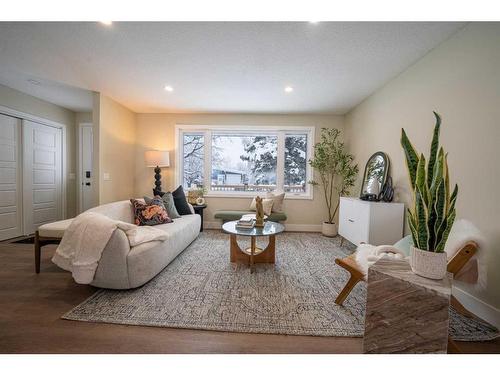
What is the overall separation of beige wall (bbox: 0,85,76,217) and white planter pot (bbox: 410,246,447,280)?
5.45 metres

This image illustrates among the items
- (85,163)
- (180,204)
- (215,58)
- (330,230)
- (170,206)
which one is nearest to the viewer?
(215,58)

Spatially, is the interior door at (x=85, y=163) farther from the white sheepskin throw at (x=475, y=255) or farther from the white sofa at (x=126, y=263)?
the white sheepskin throw at (x=475, y=255)

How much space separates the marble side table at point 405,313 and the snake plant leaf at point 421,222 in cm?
19

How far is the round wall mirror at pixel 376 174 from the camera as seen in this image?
9.21ft

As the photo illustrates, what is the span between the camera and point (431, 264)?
1.21 meters

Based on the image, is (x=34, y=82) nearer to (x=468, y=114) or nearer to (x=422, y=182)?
(x=422, y=182)

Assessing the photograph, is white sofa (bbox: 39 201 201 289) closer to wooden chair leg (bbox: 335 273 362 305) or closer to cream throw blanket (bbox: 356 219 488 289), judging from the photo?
wooden chair leg (bbox: 335 273 362 305)

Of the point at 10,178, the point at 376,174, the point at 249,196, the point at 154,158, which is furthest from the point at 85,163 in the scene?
the point at 376,174

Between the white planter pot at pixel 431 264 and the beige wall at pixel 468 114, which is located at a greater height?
the beige wall at pixel 468 114

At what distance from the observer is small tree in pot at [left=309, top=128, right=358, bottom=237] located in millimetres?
3844

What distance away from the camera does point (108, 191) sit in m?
3.70

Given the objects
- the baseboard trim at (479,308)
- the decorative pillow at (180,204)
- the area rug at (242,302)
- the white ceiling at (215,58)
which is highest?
the white ceiling at (215,58)

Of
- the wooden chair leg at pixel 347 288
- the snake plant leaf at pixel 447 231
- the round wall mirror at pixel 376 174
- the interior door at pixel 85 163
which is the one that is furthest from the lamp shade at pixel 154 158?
the snake plant leaf at pixel 447 231

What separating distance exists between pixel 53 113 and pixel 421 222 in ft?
18.8
